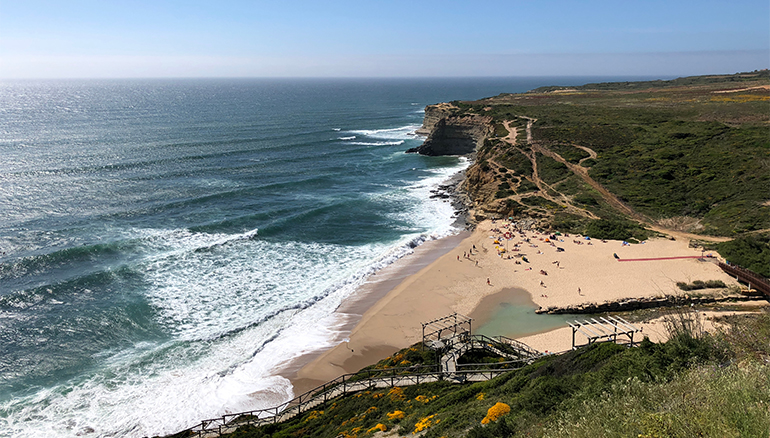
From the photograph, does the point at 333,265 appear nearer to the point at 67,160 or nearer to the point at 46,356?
the point at 46,356

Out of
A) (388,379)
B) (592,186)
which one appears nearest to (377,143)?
(592,186)

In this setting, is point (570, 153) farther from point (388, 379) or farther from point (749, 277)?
point (388, 379)

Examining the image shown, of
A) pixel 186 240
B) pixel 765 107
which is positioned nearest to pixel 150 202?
pixel 186 240

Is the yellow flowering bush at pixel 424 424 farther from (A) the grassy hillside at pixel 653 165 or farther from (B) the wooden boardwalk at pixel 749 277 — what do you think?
(A) the grassy hillside at pixel 653 165

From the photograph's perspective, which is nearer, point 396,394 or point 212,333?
point 396,394

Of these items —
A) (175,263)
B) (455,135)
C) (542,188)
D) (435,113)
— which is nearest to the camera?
(175,263)

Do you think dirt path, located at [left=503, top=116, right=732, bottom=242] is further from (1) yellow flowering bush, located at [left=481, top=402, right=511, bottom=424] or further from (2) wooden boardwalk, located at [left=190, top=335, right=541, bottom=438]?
(1) yellow flowering bush, located at [left=481, top=402, right=511, bottom=424]
